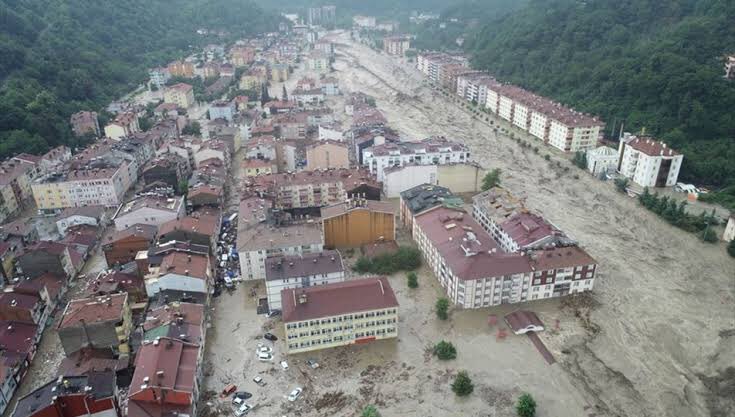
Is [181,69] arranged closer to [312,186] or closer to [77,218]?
[77,218]

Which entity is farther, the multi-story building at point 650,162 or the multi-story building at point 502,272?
the multi-story building at point 650,162

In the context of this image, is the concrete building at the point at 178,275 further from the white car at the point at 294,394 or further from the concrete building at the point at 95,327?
the white car at the point at 294,394

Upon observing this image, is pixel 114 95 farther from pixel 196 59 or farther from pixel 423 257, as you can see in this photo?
pixel 423 257

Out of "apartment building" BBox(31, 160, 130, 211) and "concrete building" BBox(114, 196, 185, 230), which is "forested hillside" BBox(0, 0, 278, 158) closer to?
"apartment building" BBox(31, 160, 130, 211)

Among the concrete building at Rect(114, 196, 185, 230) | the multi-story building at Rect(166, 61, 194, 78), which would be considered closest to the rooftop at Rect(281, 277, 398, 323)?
the concrete building at Rect(114, 196, 185, 230)

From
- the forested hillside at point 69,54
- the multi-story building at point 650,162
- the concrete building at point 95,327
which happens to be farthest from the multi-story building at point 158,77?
the multi-story building at point 650,162

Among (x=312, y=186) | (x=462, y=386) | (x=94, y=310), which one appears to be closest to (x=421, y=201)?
(x=312, y=186)

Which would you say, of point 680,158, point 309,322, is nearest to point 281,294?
point 309,322
